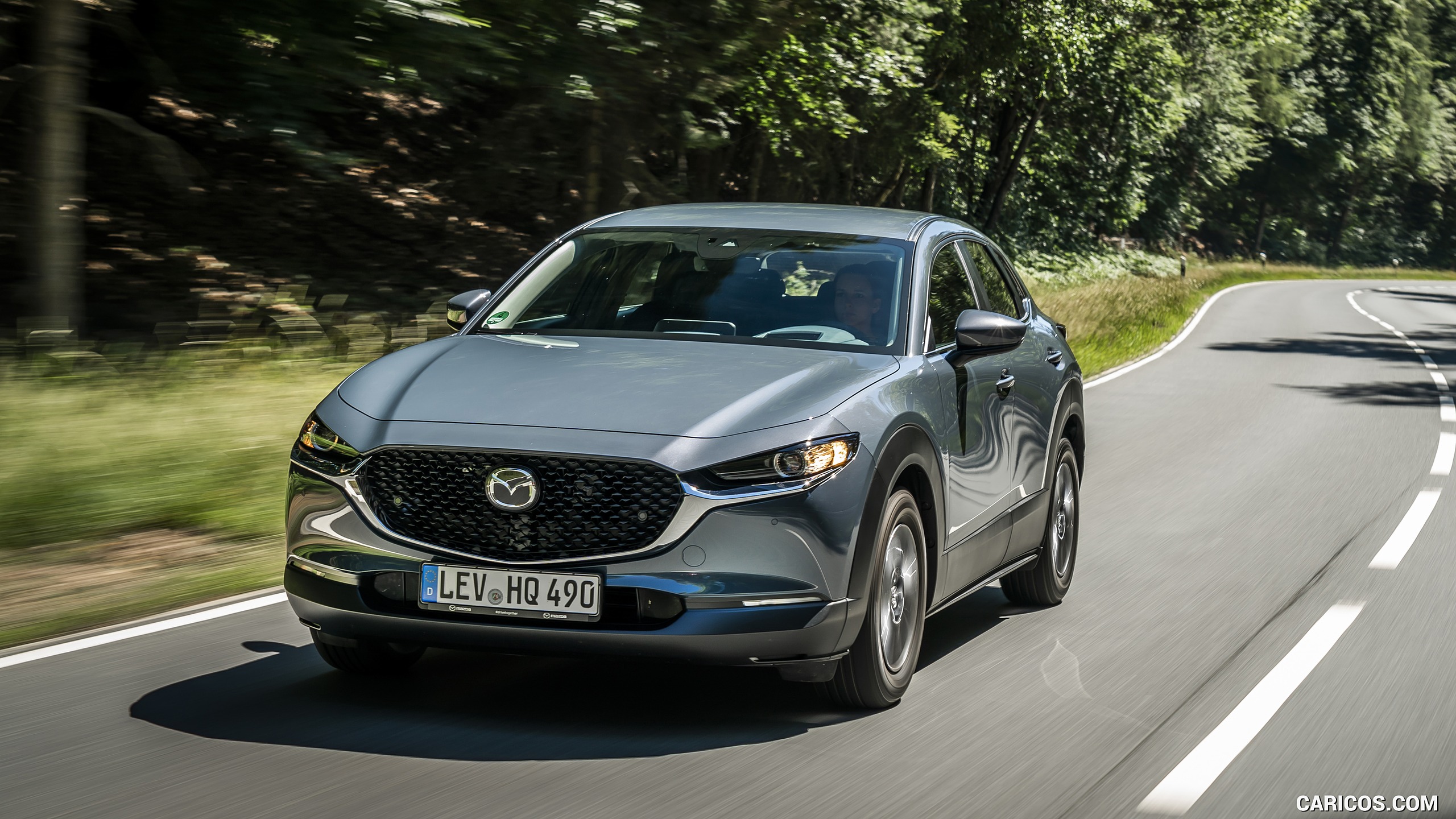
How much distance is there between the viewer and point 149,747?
461 centimetres

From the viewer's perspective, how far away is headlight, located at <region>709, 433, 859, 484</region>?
4562 mm

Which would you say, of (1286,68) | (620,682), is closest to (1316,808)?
(620,682)

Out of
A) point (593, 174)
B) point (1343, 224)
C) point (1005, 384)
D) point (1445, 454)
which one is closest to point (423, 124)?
point (593, 174)

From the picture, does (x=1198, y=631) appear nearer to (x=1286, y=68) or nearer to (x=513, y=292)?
(x=513, y=292)

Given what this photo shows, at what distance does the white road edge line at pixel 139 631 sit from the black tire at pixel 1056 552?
3148 millimetres

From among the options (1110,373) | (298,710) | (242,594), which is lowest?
(1110,373)

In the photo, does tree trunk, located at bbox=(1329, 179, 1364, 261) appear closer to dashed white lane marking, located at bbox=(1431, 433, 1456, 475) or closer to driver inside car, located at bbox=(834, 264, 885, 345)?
dashed white lane marking, located at bbox=(1431, 433, 1456, 475)

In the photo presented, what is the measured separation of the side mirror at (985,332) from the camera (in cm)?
573

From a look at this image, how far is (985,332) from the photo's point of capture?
18.8 ft

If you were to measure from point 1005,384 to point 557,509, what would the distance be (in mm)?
2451

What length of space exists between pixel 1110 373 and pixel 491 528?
16.8 meters

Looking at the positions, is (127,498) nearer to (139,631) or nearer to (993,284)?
(139,631)

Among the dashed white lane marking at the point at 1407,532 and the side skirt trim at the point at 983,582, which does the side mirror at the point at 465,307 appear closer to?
the side skirt trim at the point at 983,582

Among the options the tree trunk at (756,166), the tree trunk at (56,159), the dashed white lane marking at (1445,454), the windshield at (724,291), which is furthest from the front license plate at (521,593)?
the tree trunk at (756,166)
